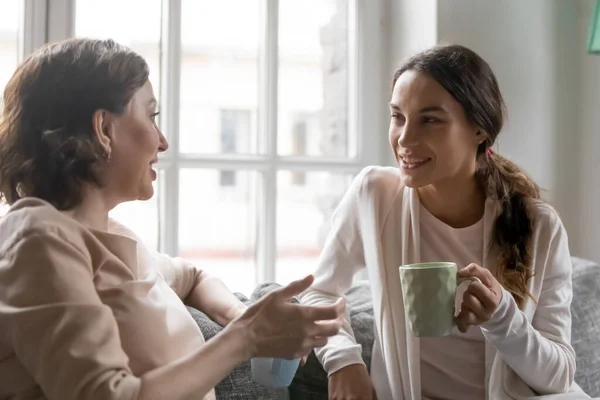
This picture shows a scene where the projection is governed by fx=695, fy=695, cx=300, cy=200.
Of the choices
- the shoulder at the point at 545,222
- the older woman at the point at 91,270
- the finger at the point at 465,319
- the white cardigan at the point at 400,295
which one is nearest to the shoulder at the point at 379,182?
the white cardigan at the point at 400,295

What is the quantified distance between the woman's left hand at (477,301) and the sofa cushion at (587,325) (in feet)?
2.07

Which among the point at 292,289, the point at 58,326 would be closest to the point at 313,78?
the point at 292,289

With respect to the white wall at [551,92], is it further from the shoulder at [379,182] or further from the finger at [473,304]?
the finger at [473,304]

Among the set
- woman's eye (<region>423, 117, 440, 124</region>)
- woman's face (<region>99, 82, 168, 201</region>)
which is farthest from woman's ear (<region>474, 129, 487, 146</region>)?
woman's face (<region>99, 82, 168, 201</region>)

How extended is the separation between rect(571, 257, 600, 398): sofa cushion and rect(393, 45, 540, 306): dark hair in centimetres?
43

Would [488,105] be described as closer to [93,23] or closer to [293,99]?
[293,99]

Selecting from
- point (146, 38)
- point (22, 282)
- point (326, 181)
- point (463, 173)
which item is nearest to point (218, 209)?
point (326, 181)

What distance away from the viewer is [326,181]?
2.14 m

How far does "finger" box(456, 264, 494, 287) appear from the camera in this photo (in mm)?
1179

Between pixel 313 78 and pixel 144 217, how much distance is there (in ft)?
2.18

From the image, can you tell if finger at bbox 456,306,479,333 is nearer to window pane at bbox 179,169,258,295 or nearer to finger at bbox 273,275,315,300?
finger at bbox 273,275,315,300

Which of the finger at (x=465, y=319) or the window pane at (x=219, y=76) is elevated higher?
the window pane at (x=219, y=76)

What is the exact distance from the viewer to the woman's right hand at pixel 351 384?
1.33 m

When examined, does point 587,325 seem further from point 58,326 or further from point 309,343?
point 58,326
